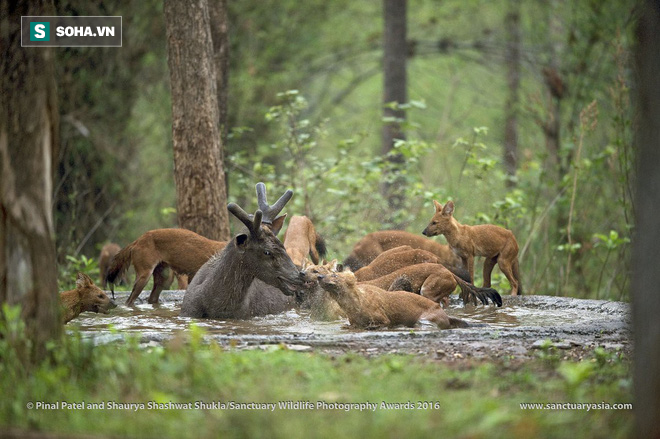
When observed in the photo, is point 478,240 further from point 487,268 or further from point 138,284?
point 138,284

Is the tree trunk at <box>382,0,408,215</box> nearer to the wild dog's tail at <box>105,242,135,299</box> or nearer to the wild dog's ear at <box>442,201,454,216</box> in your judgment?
the wild dog's ear at <box>442,201,454,216</box>

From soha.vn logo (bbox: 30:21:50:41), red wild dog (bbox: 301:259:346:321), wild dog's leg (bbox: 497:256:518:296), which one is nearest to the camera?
soha.vn logo (bbox: 30:21:50:41)

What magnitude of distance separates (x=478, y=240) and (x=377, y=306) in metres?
3.12

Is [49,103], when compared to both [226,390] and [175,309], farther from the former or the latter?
[175,309]

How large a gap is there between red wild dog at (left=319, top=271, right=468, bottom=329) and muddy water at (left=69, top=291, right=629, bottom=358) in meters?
0.14

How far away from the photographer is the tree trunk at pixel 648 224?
143 inches

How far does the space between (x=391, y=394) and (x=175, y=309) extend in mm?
5453

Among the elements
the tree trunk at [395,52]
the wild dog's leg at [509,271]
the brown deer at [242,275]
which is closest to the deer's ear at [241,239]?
the brown deer at [242,275]

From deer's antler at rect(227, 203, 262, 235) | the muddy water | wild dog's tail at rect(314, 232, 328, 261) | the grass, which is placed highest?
deer's antler at rect(227, 203, 262, 235)

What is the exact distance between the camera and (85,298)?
8.59 meters


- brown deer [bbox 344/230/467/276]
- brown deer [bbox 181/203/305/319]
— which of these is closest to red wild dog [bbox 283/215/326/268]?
brown deer [bbox 344/230/467/276]

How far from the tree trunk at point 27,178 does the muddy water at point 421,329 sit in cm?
42

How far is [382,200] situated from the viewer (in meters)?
15.1

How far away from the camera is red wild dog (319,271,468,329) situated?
775cm
